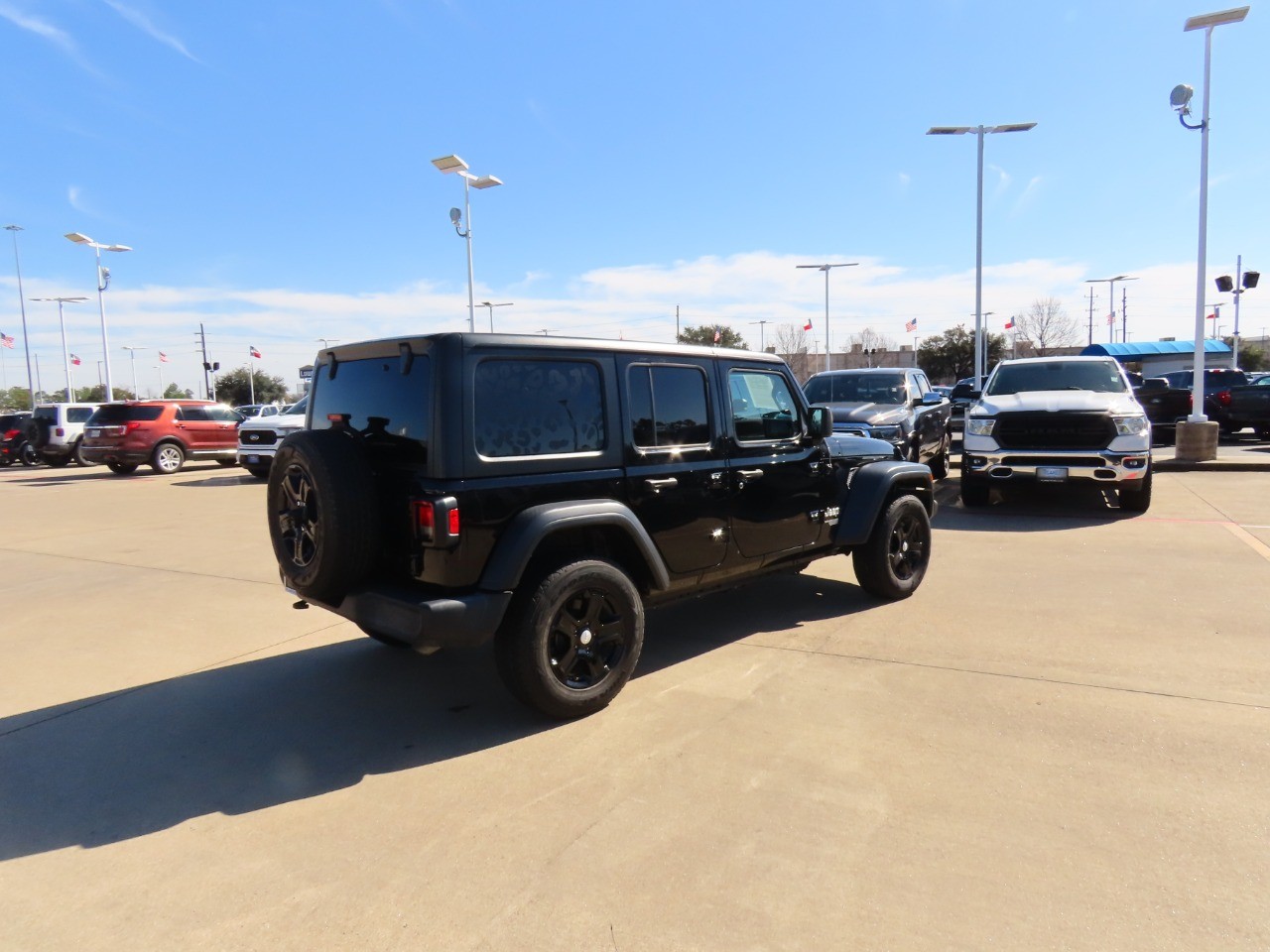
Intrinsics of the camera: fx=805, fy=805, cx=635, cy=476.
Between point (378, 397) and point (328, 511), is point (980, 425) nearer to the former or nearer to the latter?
point (378, 397)

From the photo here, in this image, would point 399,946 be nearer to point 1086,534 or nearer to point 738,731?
point 738,731

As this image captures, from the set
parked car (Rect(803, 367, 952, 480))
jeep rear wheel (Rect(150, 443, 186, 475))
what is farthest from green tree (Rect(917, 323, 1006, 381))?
jeep rear wheel (Rect(150, 443, 186, 475))

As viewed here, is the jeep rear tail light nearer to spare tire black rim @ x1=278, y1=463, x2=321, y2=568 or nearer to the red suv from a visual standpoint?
spare tire black rim @ x1=278, y1=463, x2=321, y2=568

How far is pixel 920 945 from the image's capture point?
2.33 meters

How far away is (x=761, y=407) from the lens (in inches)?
201

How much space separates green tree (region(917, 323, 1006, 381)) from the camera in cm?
5497

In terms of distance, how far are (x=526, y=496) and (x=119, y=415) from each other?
18.6 m

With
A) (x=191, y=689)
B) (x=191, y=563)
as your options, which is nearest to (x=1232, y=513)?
(x=191, y=689)

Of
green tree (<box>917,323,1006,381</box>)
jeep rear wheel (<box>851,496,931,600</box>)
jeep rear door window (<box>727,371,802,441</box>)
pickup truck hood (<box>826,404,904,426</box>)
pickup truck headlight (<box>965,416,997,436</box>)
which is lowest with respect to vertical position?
jeep rear wheel (<box>851,496,931,600</box>)

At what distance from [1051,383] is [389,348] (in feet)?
31.9

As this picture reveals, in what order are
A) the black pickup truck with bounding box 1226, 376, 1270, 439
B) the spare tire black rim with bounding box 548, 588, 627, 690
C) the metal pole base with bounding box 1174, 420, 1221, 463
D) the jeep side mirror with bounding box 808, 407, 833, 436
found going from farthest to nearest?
the black pickup truck with bounding box 1226, 376, 1270, 439
the metal pole base with bounding box 1174, 420, 1221, 463
the jeep side mirror with bounding box 808, 407, 833, 436
the spare tire black rim with bounding box 548, 588, 627, 690

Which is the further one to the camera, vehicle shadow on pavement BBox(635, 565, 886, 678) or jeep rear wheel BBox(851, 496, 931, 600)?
jeep rear wheel BBox(851, 496, 931, 600)

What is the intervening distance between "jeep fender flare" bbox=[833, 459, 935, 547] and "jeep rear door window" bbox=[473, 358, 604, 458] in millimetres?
2294

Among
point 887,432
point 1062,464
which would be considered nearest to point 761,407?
point 1062,464
